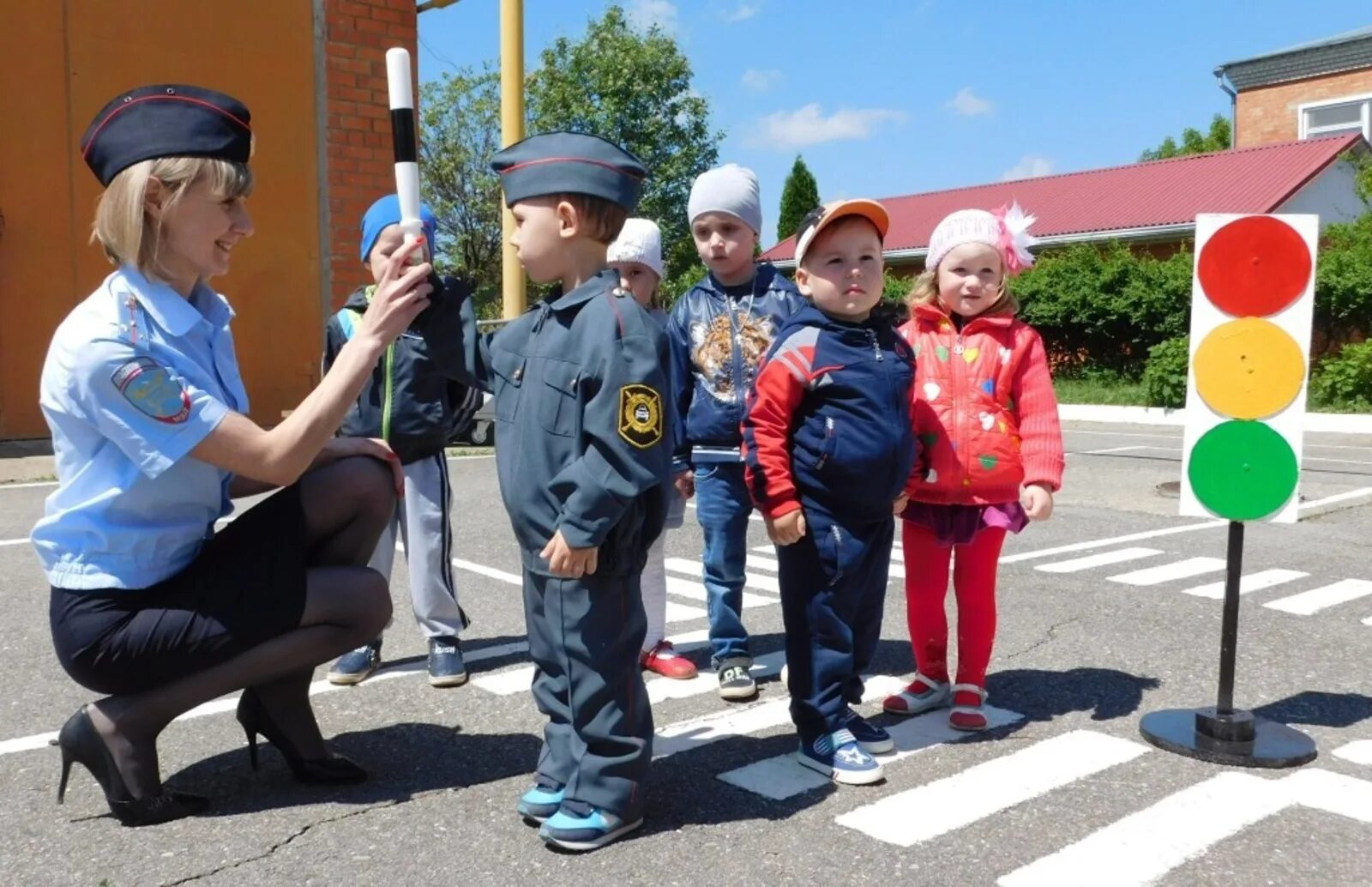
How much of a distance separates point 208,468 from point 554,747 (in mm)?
1124

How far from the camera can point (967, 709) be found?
392cm

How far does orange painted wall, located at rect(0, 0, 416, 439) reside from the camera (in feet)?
41.2

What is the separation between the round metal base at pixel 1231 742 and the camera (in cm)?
357

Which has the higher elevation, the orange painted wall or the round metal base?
the orange painted wall

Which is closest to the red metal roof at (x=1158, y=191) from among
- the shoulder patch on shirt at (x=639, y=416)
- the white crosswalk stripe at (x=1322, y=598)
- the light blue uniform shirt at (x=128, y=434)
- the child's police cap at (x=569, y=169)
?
the white crosswalk stripe at (x=1322, y=598)

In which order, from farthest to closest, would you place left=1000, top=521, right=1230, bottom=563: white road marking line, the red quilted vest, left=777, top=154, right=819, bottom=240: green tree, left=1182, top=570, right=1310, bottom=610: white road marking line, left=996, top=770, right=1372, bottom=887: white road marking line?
left=777, top=154, right=819, bottom=240: green tree → left=1000, top=521, right=1230, bottom=563: white road marking line → left=1182, top=570, right=1310, bottom=610: white road marking line → the red quilted vest → left=996, top=770, right=1372, bottom=887: white road marking line

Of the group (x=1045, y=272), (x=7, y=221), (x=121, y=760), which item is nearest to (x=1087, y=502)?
(x=121, y=760)

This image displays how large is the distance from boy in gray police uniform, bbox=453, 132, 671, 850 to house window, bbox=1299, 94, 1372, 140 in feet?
120

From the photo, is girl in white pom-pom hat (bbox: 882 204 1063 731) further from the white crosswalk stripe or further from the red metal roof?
the red metal roof

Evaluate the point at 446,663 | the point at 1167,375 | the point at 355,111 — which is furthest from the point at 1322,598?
the point at 1167,375

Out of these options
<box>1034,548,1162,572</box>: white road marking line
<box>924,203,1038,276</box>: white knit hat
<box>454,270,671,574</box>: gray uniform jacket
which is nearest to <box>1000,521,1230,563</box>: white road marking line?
<box>1034,548,1162,572</box>: white road marking line

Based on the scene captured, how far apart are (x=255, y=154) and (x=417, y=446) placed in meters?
10.4

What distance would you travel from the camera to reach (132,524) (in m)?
2.98

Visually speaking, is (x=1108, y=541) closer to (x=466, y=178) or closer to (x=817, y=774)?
(x=817, y=774)
